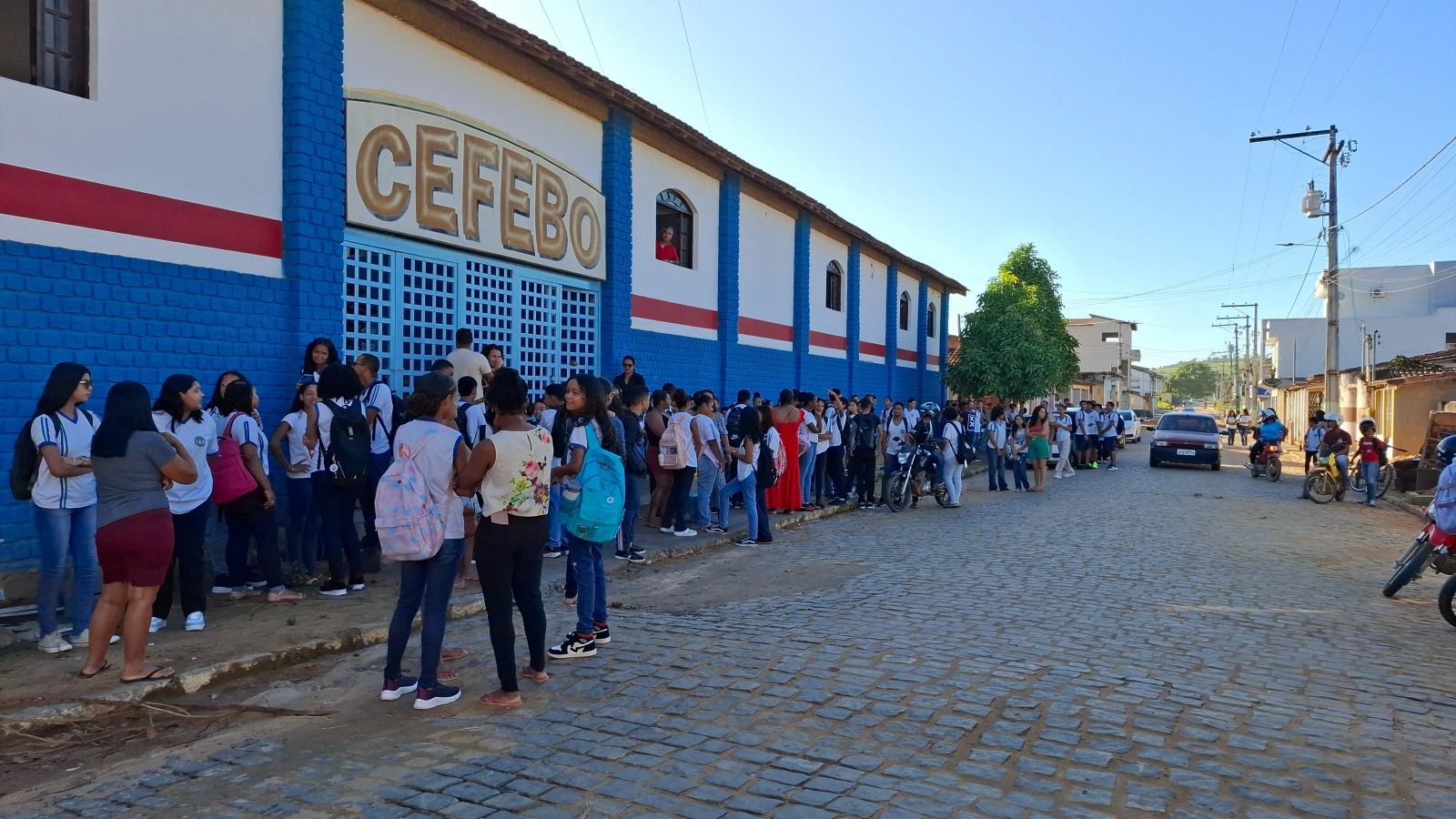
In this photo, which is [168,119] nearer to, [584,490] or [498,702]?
[584,490]

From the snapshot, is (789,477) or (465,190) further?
(789,477)

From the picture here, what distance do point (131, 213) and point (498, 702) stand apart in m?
5.51

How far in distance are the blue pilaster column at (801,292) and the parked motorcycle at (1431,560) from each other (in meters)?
13.9

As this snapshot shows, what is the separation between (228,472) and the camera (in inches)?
258

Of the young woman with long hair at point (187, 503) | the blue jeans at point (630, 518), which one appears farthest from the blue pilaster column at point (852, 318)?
the young woman with long hair at point (187, 503)

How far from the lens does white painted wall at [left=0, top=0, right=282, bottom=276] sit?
22.1ft

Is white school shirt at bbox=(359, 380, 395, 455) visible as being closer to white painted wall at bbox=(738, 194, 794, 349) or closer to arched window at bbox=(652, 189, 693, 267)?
arched window at bbox=(652, 189, 693, 267)

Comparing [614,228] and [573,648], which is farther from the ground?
[614,228]

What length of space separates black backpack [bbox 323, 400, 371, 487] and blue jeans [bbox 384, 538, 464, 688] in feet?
8.56

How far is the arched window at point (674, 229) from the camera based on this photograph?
50.9 ft

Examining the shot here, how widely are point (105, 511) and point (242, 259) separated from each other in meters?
4.04

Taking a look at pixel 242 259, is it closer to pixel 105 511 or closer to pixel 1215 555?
pixel 105 511

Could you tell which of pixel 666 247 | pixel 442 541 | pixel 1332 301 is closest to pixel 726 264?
pixel 666 247

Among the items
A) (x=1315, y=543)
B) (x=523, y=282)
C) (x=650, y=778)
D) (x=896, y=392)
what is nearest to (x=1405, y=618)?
(x=1315, y=543)
